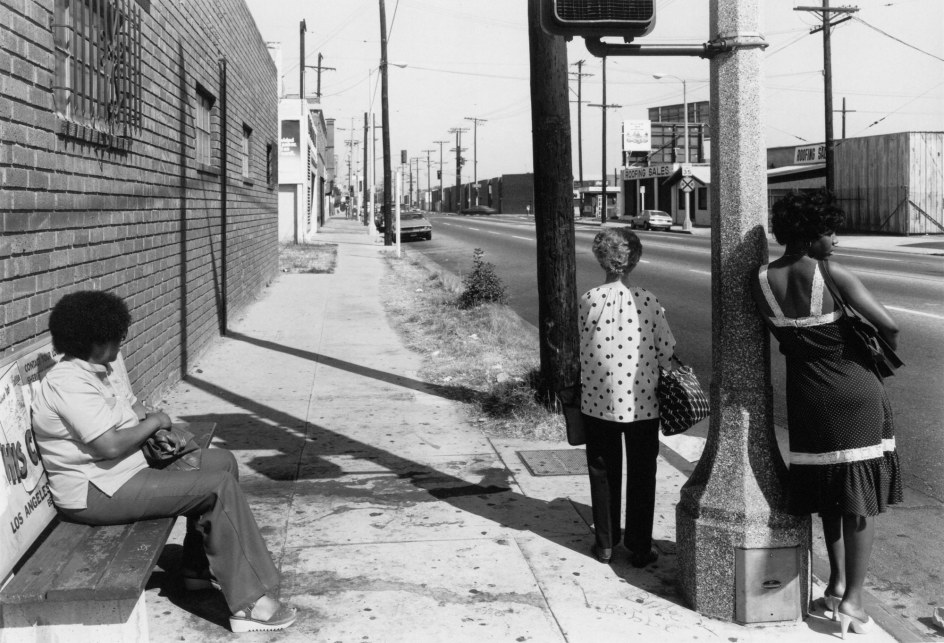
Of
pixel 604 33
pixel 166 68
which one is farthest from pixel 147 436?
pixel 166 68

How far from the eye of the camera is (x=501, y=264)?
24.8 metres

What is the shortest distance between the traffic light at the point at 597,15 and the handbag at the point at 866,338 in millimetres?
1284

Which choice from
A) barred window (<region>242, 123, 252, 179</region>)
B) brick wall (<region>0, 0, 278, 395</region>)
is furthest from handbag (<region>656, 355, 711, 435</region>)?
barred window (<region>242, 123, 252, 179</region>)

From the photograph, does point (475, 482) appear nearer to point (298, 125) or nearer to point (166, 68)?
point (166, 68)

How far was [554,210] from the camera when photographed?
7363mm

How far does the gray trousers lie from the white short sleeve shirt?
0.06 m

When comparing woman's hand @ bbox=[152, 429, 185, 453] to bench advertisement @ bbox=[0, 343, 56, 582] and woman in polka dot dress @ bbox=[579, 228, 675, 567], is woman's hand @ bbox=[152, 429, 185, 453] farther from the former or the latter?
Result: woman in polka dot dress @ bbox=[579, 228, 675, 567]

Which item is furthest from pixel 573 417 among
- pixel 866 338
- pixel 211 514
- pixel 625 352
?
pixel 211 514

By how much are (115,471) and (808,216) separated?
288 centimetres

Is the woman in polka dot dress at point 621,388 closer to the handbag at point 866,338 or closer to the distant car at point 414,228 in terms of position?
the handbag at point 866,338

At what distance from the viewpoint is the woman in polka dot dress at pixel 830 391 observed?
3658 millimetres

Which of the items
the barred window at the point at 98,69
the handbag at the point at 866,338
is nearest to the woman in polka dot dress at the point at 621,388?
the handbag at the point at 866,338

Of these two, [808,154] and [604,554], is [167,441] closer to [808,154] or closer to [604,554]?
[604,554]

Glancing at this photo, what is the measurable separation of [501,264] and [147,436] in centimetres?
2131
